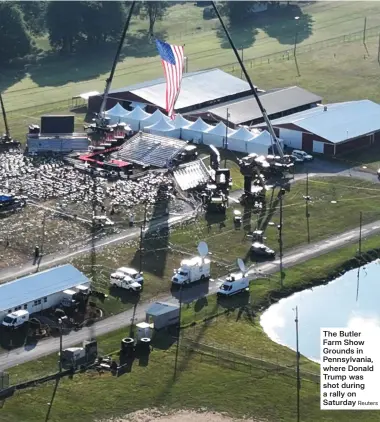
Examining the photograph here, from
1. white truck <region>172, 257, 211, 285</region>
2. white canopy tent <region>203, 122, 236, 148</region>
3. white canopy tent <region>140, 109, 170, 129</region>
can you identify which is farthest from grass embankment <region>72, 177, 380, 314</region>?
white canopy tent <region>140, 109, 170, 129</region>

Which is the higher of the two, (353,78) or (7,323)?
(7,323)

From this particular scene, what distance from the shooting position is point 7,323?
7025cm

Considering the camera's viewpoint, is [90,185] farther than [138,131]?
No

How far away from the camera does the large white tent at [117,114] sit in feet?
408

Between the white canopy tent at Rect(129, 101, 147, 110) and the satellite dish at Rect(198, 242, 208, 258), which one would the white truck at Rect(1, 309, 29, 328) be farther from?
the white canopy tent at Rect(129, 101, 147, 110)

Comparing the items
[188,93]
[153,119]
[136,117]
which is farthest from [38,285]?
[188,93]

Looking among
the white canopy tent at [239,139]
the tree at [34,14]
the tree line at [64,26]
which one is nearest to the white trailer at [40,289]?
the white canopy tent at [239,139]

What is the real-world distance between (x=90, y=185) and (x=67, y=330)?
33544 mm

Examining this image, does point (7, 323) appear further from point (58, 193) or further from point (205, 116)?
point (205, 116)

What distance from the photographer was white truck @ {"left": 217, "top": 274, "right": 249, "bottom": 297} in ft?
252

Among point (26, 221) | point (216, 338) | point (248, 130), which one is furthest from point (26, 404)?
point (248, 130)

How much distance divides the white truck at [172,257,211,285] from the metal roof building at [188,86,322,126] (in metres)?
43.6

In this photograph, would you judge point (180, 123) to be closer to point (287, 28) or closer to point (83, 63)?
point (83, 63)

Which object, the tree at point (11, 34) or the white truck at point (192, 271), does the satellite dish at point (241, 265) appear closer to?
the white truck at point (192, 271)
